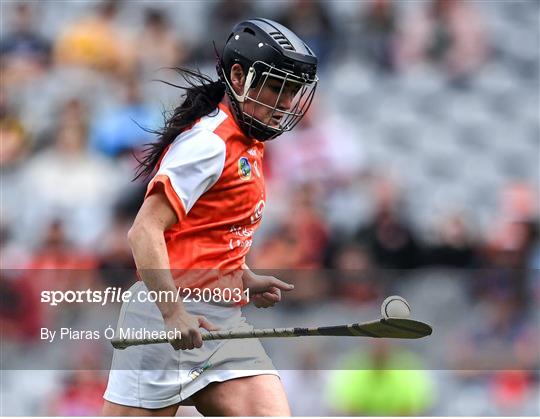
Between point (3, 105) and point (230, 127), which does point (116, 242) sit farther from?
point (230, 127)

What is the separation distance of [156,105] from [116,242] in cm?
123

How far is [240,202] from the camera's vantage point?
145 inches

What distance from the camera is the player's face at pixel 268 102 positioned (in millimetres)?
3744

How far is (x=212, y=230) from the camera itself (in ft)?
12.0

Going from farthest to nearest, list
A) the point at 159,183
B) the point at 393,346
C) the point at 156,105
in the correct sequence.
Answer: the point at 156,105 → the point at 393,346 → the point at 159,183

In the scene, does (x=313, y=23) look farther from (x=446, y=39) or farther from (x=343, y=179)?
(x=343, y=179)

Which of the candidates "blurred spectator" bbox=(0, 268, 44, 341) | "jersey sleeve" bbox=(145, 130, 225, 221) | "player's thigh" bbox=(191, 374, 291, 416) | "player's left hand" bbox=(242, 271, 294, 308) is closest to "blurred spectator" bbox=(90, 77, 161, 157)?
"blurred spectator" bbox=(0, 268, 44, 341)

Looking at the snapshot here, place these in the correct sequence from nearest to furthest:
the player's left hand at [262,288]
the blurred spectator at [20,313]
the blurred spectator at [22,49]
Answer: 1. the player's left hand at [262,288]
2. the blurred spectator at [20,313]
3. the blurred spectator at [22,49]

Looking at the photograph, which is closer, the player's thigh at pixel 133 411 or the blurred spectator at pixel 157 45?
the player's thigh at pixel 133 411

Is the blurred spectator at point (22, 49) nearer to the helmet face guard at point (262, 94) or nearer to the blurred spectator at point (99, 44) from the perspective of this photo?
the blurred spectator at point (99, 44)

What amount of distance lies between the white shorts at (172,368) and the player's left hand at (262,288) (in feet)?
0.96

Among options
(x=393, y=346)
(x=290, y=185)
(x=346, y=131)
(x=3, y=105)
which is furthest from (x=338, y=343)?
(x=3, y=105)

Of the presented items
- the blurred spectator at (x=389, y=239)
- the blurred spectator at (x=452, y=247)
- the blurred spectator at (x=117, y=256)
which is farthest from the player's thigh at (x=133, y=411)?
the blurred spectator at (x=452, y=247)

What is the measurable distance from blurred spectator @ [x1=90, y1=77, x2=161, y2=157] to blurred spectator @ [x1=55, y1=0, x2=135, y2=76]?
0.63 meters
